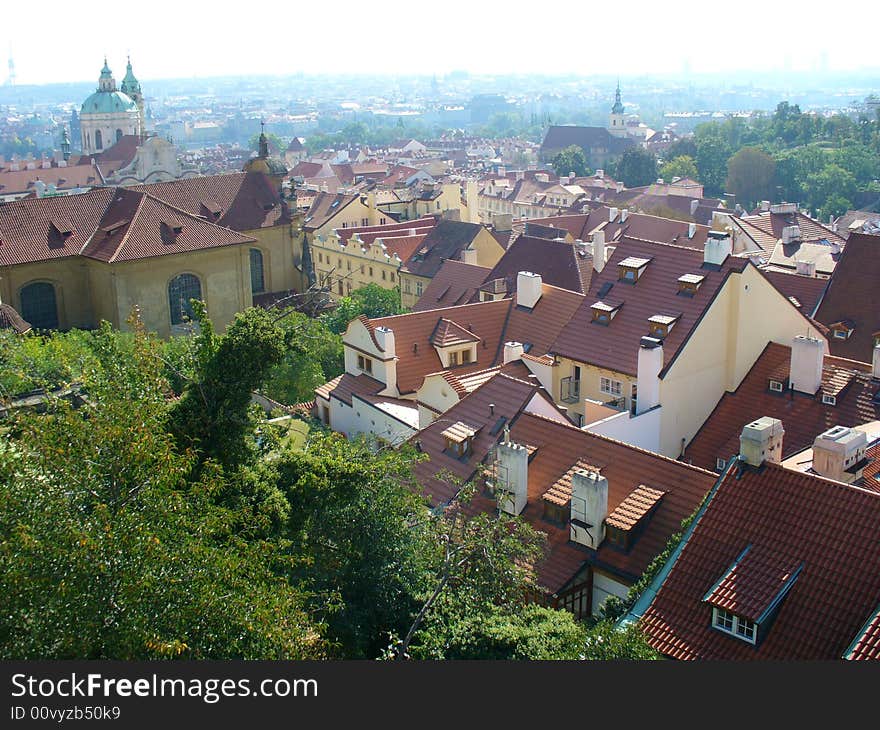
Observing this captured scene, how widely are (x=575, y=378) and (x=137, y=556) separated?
20.0m

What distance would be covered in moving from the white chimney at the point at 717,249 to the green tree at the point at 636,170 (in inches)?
4230

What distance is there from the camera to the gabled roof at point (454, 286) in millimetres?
46438

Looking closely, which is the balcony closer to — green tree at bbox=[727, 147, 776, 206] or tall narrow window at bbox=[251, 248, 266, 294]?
tall narrow window at bbox=[251, 248, 266, 294]

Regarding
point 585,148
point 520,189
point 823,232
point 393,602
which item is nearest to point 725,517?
point 393,602

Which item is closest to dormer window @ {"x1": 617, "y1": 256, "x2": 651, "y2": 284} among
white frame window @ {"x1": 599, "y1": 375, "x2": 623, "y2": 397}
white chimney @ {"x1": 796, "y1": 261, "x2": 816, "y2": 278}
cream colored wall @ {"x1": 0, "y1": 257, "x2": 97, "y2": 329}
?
white frame window @ {"x1": 599, "y1": 375, "x2": 623, "y2": 397}

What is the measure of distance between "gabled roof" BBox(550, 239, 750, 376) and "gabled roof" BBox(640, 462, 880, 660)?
32.4 ft

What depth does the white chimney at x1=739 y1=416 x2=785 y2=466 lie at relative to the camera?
747 inches

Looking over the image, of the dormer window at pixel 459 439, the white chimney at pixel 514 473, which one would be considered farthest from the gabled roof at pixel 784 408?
the white chimney at pixel 514 473

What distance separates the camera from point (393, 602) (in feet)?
57.6

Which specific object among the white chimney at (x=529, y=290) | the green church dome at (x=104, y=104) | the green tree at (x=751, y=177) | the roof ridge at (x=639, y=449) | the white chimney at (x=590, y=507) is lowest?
the green tree at (x=751, y=177)

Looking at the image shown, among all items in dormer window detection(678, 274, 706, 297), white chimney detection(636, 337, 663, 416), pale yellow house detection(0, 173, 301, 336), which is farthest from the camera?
pale yellow house detection(0, 173, 301, 336)

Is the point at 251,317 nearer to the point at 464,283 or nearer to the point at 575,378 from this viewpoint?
the point at 575,378

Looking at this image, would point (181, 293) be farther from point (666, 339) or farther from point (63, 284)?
point (666, 339)

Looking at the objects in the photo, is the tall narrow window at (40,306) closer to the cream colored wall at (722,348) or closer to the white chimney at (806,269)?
the cream colored wall at (722,348)
